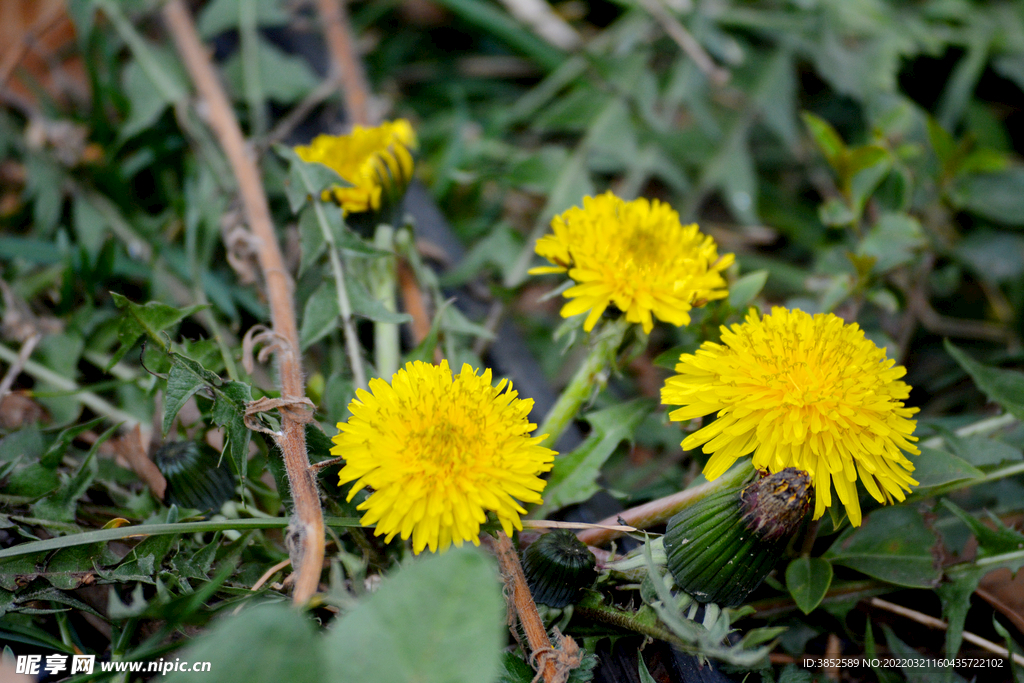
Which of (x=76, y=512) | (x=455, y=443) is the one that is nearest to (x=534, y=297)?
(x=455, y=443)

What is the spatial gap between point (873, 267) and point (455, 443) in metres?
1.06

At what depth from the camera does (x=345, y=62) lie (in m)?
1.92

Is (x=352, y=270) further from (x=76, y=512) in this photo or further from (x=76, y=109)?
(x=76, y=109)

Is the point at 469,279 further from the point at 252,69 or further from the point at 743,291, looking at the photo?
the point at 252,69

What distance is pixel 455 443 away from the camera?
33.6 inches

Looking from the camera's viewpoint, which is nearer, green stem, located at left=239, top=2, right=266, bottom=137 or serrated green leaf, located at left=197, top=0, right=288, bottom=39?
green stem, located at left=239, top=2, right=266, bottom=137

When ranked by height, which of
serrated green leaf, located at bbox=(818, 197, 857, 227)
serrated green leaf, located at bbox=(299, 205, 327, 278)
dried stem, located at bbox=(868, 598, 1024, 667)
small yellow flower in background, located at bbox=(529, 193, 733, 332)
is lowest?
dried stem, located at bbox=(868, 598, 1024, 667)

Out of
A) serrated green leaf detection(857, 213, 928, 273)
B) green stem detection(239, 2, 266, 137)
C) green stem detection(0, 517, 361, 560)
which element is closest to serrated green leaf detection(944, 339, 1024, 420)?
serrated green leaf detection(857, 213, 928, 273)

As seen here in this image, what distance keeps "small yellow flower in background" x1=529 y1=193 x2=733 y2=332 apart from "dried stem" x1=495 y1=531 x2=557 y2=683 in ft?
1.24

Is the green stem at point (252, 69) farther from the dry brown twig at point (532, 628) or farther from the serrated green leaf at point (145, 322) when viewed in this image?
the dry brown twig at point (532, 628)

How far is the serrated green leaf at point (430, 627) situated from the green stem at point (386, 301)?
0.61m

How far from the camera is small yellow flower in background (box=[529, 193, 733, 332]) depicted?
104cm

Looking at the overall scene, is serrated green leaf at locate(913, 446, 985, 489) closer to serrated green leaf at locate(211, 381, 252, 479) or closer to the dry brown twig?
the dry brown twig

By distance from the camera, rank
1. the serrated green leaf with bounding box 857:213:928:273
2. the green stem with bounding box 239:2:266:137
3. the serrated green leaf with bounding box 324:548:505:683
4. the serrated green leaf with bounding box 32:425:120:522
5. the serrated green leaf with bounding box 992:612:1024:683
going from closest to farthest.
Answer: the serrated green leaf with bounding box 324:548:505:683 < the serrated green leaf with bounding box 992:612:1024:683 < the serrated green leaf with bounding box 32:425:120:522 < the serrated green leaf with bounding box 857:213:928:273 < the green stem with bounding box 239:2:266:137
